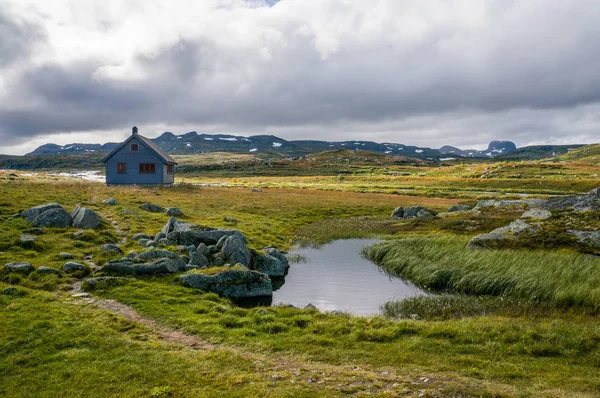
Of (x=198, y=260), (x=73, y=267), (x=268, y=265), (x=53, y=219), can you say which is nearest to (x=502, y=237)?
(x=268, y=265)

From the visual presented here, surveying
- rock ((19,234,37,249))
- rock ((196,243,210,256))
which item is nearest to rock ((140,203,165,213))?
rock ((19,234,37,249))

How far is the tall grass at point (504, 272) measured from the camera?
19.9 meters

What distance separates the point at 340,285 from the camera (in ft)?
82.8

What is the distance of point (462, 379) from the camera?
10984 millimetres

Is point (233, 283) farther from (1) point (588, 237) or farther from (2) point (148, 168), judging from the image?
(2) point (148, 168)

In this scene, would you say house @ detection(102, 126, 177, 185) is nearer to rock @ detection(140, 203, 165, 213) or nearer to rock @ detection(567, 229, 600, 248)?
rock @ detection(140, 203, 165, 213)

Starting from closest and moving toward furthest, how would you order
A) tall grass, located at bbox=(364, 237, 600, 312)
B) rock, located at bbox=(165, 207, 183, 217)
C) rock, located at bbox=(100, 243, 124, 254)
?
tall grass, located at bbox=(364, 237, 600, 312), rock, located at bbox=(100, 243, 124, 254), rock, located at bbox=(165, 207, 183, 217)

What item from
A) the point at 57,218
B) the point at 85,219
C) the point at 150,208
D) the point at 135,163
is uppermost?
the point at 135,163

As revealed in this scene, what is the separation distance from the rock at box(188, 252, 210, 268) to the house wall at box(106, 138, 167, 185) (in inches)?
2245

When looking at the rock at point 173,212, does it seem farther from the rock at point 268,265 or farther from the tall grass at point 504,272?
the tall grass at point 504,272

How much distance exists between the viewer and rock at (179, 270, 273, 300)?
2109 centimetres

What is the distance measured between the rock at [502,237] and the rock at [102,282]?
24.1m

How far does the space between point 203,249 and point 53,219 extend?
46.4 ft

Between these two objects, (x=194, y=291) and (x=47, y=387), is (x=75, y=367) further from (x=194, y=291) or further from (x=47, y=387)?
(x=194, y=291)
